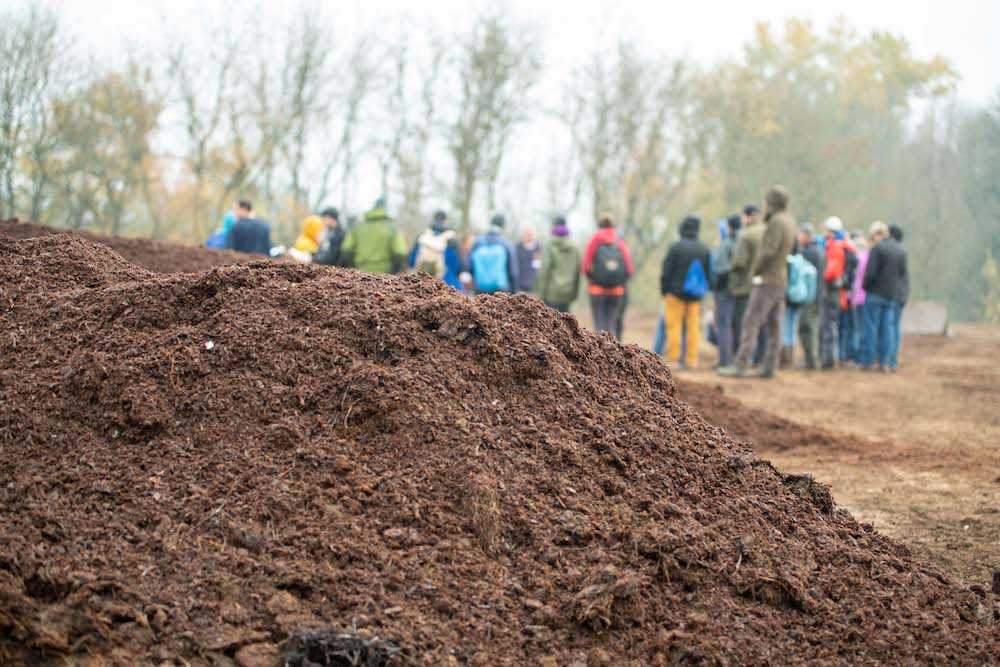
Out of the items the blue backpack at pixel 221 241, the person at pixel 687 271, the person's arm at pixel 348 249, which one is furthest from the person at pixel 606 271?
the blue backpack at pixel 221 241

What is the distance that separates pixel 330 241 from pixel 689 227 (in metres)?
5.12

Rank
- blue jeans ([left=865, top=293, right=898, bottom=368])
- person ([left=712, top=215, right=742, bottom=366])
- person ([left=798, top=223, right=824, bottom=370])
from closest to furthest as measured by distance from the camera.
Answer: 1. person ([left=712, top=215, right=742, bottom=366])
2. person ([left=798, top=223, right=824, bottom=370])
3. blue jeans ([left=865, top=293, right=898, bottom=368])

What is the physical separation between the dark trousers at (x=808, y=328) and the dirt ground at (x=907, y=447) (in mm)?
618

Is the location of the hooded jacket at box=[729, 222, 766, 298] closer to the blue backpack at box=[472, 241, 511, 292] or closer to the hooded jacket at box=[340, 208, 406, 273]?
the blue backpack at box=[472, 241, 511, 292]

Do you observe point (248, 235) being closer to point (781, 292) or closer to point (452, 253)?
point (452, 253)

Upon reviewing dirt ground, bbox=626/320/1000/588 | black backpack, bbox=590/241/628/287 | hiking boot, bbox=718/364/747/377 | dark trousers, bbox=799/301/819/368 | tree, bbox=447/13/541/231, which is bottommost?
dirt ground, bbox=626/320/1000/588

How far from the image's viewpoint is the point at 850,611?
145 inches

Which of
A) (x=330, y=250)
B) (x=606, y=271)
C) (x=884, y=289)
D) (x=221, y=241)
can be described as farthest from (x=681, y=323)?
(x=221, y=241)

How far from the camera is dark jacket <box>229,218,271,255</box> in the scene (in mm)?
13602

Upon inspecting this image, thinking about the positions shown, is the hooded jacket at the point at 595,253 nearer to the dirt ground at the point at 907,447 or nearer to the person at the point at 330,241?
the dirt ground at the point at 907,447

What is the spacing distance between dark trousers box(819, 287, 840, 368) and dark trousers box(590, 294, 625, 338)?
358cm

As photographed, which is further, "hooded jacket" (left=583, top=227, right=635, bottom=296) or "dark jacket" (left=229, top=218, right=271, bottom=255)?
"hooded jacket" (left=583, top=227, right=635, bottom=296)

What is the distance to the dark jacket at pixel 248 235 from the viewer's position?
13.6m

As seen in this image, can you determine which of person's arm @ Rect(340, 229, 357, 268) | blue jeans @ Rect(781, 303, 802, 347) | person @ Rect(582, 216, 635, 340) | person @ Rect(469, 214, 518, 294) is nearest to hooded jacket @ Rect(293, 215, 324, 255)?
person's arm @ Rect(340, 229, 357, 268)
